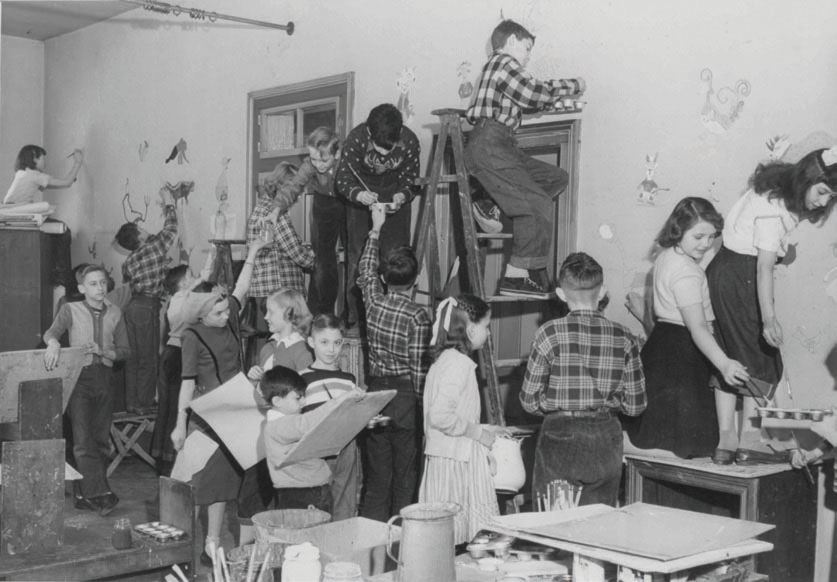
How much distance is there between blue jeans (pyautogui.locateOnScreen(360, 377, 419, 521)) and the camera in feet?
18.8

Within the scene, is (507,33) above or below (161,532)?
above

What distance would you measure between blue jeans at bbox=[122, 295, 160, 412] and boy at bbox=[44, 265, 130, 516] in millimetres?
1576

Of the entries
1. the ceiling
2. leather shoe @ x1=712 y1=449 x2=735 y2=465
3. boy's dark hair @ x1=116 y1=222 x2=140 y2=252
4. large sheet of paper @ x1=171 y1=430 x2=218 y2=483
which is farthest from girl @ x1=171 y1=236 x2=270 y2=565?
the ceiling

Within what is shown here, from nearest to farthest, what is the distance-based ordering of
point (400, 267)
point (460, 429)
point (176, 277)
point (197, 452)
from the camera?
point (460, 429) → point (197, 452) → point (400, 267) → point (176, 277)

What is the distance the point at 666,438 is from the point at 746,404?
0.41 m

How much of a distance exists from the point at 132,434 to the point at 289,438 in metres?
A: 4.49

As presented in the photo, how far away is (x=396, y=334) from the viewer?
5.68 m

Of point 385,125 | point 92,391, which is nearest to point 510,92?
point 385,125

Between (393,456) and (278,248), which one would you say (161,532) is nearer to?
(393,456)

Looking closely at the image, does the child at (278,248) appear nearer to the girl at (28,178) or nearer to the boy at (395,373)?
the boy at (395,373)

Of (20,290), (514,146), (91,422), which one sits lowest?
(91,422)

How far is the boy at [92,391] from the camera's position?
275 inches

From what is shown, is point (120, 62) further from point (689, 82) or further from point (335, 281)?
point (689, 82)

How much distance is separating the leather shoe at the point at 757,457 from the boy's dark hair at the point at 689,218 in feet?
3.37
